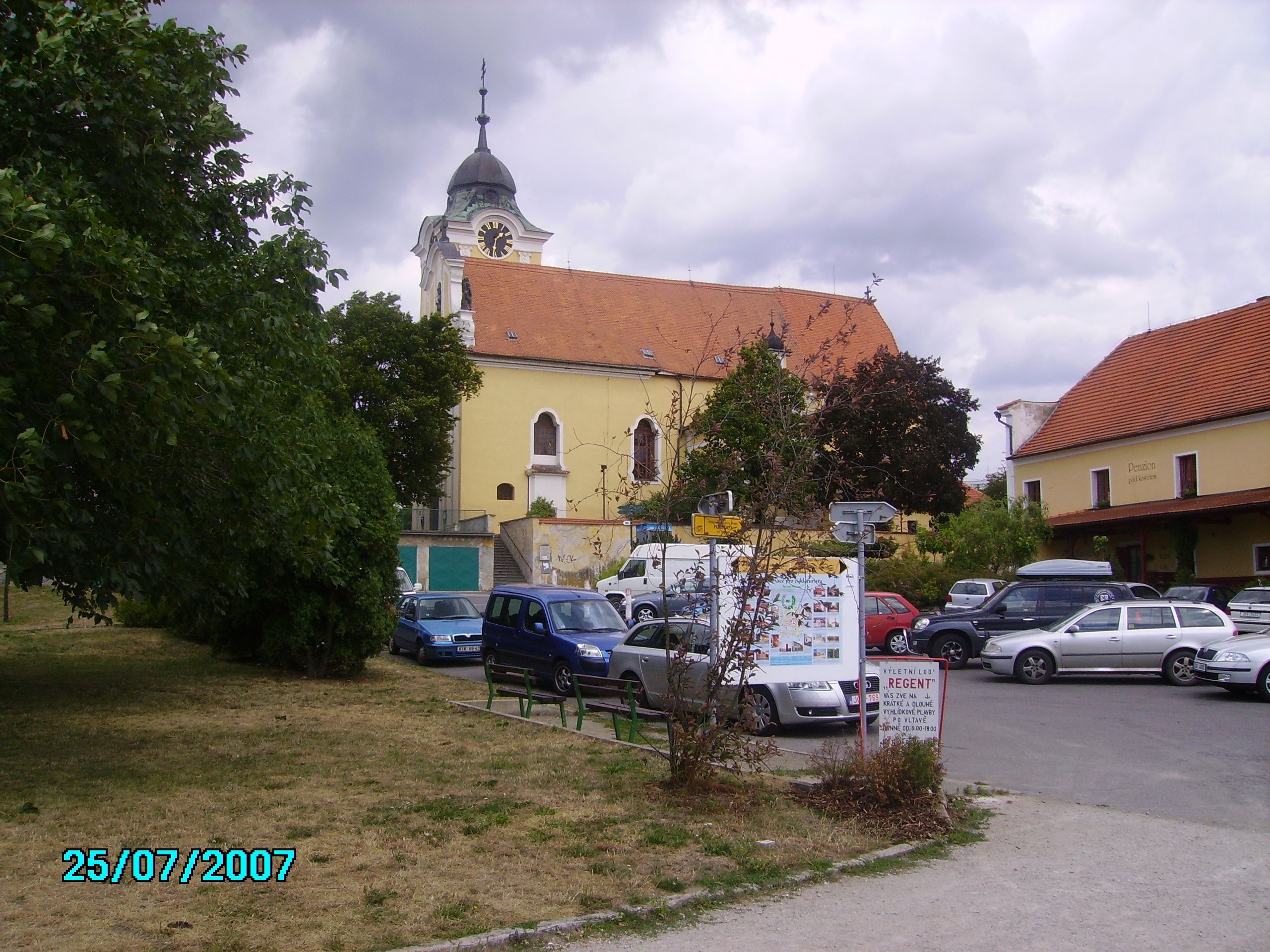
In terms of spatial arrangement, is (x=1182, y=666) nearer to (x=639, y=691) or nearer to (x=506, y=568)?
(x=639, y=691)

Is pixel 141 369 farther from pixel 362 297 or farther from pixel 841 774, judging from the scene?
pixel 362 297

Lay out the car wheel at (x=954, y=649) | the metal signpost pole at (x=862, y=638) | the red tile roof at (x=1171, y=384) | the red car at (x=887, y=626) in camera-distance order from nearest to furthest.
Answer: the metal signpost pole at (x=862, y=638) → the car wheel at (x=954, y=649) → the red car at (x=887, y=626) → the red tile roof at (x=1171, y=384)

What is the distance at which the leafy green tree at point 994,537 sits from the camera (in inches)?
1400

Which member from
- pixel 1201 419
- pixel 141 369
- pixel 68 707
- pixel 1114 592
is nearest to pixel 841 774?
pixel 141 369

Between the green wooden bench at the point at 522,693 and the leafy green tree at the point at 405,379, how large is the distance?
26.9 metres

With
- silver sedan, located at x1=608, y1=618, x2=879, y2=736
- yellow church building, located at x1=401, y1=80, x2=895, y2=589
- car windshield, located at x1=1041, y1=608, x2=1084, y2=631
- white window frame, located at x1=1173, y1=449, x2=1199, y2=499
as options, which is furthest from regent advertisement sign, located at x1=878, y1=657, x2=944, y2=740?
yellow church building, located at x1=401, y1=80, x2=895, y2=589

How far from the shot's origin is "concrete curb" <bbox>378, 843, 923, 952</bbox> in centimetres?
544

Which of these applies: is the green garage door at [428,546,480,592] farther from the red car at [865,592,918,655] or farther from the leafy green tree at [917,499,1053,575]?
the red car at [865,592,918,655]

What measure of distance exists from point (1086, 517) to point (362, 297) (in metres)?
29.4

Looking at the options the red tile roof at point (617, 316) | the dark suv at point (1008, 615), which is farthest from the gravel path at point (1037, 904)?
the red tile roof at point (617, 316)

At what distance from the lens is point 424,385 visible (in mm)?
43500

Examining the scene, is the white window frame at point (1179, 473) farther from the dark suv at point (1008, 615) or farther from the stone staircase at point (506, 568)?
the stone staircase at point (506, 568)
